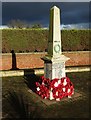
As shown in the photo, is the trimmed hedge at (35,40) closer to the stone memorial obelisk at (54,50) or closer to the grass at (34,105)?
the grass at (34,105)

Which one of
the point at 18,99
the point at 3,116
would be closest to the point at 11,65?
the point at 18,99

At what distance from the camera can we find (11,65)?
1630 centimetres

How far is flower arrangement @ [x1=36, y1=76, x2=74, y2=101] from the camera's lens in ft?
31.8

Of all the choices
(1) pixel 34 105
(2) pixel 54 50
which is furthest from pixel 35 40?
(1) pixel 34 105

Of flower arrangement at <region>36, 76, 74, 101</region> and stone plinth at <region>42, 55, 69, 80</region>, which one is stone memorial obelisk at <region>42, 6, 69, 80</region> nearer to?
stone plinth at <region>42, 55, 69, 80</region>

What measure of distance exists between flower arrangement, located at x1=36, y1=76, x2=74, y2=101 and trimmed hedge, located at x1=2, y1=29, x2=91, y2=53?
303 inches

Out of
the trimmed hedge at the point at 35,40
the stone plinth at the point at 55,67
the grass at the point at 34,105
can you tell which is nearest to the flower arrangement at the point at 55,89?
the stone plinth at the point at 55,67

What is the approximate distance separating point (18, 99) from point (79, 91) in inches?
112

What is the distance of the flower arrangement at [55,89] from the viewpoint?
9.70 m

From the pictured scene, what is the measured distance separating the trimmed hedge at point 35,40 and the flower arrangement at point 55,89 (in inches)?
303

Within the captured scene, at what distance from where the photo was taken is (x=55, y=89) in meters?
9.67

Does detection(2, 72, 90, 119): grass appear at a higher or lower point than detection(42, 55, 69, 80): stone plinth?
lower

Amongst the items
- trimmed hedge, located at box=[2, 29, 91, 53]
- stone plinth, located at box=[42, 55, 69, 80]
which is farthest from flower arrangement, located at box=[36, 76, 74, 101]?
trimmed hedge, located at box=[2, 29, 91, 53]

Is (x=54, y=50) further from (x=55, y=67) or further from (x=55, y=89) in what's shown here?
(x=55, y=89)
